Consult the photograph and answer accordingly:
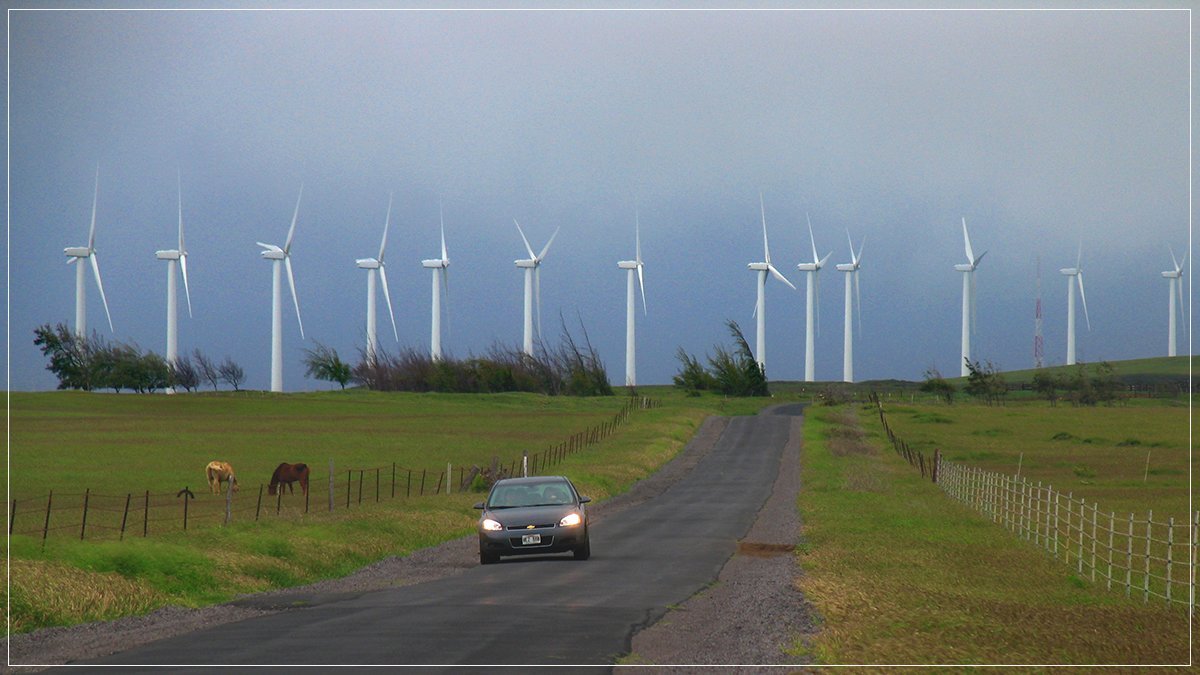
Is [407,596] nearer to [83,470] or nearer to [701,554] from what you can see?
[701,554]

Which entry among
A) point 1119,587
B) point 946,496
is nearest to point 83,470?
point 946,496

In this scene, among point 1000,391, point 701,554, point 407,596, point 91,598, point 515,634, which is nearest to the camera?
point 515,634

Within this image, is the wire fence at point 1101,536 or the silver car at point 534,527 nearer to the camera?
the wire fence at point 1101,536

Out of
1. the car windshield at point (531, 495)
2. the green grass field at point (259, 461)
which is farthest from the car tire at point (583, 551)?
the green grass field at point (259, 461)

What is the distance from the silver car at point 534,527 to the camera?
3366 centimetres

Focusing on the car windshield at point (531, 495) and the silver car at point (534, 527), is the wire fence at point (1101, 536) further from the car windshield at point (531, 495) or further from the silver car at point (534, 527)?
the car windshield at point (531, 495)

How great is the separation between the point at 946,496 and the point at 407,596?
37028mm

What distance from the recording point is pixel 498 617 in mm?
21688

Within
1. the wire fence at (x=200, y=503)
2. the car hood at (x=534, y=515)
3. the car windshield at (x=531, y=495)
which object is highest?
the car windshield at (x=531, y=495)

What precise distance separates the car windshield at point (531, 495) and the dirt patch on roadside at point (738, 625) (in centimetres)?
438

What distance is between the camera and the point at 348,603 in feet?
82.4

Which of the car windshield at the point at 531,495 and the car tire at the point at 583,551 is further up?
the car windshield at the point at 531,495

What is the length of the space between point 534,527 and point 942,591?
37.0 feet

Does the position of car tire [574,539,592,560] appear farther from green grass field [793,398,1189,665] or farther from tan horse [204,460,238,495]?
tan horse [204,460,238,495]
